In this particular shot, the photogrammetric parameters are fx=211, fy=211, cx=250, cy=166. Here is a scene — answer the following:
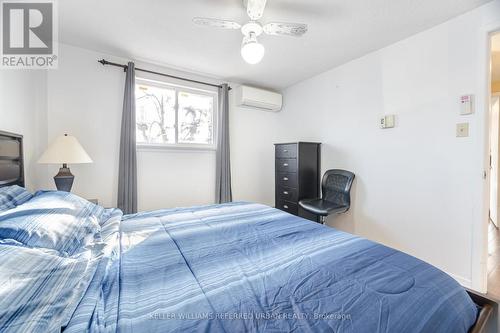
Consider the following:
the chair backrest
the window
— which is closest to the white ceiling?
the window

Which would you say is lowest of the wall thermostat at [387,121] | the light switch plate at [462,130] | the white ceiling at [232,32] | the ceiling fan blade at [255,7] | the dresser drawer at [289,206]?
the dresser drawer at [289,206]

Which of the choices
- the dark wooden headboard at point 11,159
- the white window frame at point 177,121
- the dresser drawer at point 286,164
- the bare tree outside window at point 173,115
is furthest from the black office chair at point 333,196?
the dark wooden headboard at point 11,159

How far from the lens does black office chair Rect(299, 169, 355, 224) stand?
2571 mm

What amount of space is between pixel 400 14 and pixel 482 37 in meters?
0.66

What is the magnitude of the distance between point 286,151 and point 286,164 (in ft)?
0.64

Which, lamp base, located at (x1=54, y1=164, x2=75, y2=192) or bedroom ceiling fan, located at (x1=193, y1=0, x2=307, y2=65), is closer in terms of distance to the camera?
bedroom ceiling fan, located at (x1=193, y1=0, x2=307, y2=65)

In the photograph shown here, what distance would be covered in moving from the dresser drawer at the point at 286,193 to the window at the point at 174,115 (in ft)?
4.16

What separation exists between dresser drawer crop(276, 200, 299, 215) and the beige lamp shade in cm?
250

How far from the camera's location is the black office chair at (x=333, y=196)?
2.57 meters

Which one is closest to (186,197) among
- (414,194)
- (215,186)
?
(215,186)

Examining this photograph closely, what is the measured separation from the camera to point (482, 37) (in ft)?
5.68

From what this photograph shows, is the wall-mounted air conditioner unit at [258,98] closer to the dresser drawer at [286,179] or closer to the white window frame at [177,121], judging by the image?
the white window frame at [177,121]

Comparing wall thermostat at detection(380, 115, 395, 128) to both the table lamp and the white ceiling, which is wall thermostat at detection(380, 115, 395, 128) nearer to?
the white ceiling

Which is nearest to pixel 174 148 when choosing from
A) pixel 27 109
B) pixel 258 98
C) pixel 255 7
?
pixel 27 109
